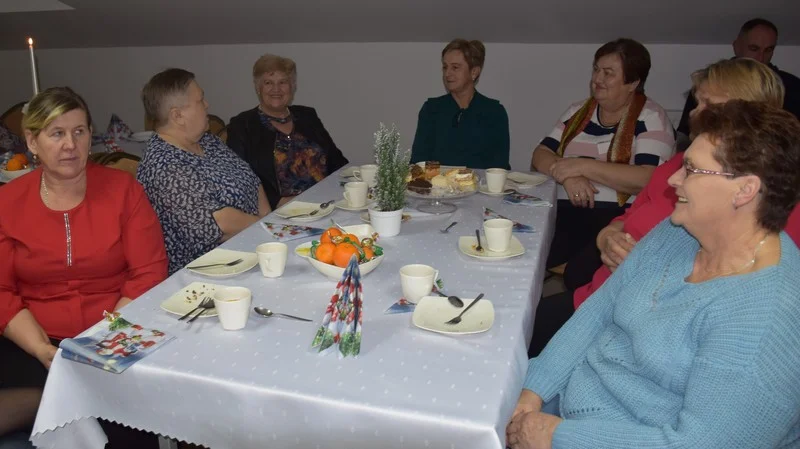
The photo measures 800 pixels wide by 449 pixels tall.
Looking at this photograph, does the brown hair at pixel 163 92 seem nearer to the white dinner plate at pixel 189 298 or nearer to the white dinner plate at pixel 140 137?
the white dinner plate at pixel 189 298

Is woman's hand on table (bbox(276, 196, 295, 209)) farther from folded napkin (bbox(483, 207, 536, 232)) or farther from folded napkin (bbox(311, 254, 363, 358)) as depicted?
folded napkin (bbox(311, 254, 363, 358))

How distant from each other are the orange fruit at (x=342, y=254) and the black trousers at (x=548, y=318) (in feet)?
2.12

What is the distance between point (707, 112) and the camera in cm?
125

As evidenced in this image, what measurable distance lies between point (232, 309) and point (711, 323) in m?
0.91

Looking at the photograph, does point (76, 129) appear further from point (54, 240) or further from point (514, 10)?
point (514, 10)

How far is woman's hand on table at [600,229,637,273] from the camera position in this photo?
1936 millimetres

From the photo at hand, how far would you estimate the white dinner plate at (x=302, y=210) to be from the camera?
2.18 meters

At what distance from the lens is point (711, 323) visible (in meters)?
1.17

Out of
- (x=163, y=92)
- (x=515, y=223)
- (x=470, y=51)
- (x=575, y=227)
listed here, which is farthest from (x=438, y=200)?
(x=470, y=51)

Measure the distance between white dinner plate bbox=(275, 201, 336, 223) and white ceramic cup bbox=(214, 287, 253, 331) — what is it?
80 centimetres

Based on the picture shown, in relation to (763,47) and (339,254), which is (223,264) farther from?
(763,47)

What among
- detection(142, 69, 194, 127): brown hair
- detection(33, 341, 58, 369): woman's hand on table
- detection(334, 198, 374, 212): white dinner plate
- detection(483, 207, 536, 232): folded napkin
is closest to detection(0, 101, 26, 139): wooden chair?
detection(142, 69, 194, 127): brown hair

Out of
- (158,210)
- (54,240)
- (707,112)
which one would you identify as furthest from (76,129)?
(707,112)

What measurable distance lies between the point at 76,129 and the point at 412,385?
4.13ft
